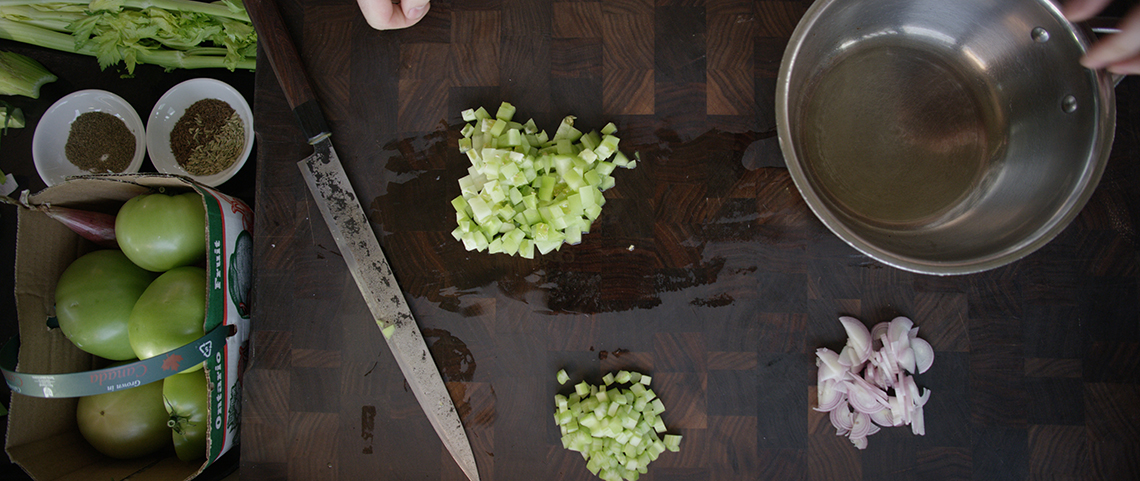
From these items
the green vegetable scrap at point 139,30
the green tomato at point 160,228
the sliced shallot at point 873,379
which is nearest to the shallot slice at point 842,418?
the sliced shallot at point 873,379

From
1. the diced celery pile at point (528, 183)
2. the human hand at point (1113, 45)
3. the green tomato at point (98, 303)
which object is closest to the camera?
the human hand at point (1113, 45)

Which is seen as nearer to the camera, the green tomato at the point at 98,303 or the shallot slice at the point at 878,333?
the green tomato at the point at 98,303

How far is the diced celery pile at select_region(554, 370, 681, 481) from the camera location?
4.42 feet

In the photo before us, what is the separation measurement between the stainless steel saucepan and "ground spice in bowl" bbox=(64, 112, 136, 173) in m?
Result: 1.83

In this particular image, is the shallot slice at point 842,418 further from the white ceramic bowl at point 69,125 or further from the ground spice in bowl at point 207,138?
the white ceramic bowl at point 69,125

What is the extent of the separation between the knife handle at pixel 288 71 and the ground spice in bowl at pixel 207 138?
26 centimetres

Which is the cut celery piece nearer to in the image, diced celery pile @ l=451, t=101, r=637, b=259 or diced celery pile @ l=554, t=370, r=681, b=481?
diced celery pile @ l=451, t=101, r=637, b=259

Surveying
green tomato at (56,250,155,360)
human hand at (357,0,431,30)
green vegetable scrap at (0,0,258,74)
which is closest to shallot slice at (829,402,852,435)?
human hand at (357,0,431,30)

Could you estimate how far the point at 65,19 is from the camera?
153 cm

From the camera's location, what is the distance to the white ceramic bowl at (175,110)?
4.94 ft

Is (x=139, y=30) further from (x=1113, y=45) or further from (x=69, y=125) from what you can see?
(x=1113, y=45)

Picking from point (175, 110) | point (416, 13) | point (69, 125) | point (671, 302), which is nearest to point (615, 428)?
point (671, 302)

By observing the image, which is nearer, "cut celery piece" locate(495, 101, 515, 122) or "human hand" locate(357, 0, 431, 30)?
"human hand" locate(357, 0, 431, 30)

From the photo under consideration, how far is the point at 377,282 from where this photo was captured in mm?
1384
